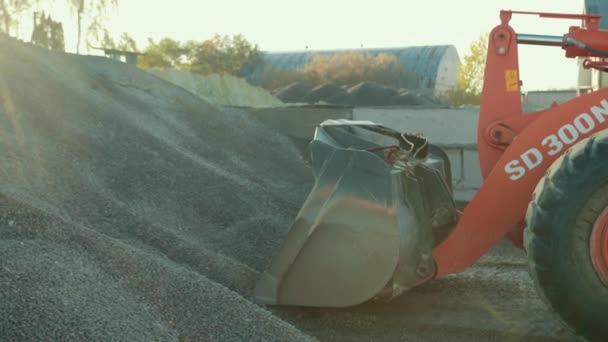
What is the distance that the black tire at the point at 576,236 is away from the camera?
343 cm

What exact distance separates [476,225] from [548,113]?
2.15ft

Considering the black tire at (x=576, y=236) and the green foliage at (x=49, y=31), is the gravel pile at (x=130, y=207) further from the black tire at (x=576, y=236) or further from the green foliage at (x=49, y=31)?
the green foliage at (x=49, y=31)

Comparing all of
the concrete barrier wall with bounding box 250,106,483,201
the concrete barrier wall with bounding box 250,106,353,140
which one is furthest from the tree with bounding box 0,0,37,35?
the concrete barrier wall with bounding box 250,106,483,201

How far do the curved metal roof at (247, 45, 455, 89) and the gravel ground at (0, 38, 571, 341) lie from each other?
2365 centimetres

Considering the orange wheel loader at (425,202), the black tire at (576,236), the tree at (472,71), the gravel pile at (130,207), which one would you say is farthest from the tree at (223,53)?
the black tire at (576,236)

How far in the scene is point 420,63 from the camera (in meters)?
34.8

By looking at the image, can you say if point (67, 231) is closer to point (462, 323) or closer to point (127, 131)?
point (462, 323)

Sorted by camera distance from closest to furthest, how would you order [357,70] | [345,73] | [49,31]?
1. [49,31]
2. [345,73]
3. [357,70]

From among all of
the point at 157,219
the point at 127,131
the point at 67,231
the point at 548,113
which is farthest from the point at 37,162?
the point at 548,113

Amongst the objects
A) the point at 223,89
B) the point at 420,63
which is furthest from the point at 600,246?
the point at 420,63

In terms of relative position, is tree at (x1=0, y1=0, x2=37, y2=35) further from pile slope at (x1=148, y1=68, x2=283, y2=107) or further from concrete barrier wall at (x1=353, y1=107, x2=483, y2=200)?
concrete barrier wall at (x1=353, y1=107, x2=483, y2=200)

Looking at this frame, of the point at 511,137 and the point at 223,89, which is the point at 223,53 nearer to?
the point at 223,89

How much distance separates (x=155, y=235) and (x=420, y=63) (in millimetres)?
30527

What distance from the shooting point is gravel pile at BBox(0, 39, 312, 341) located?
11.2ft
